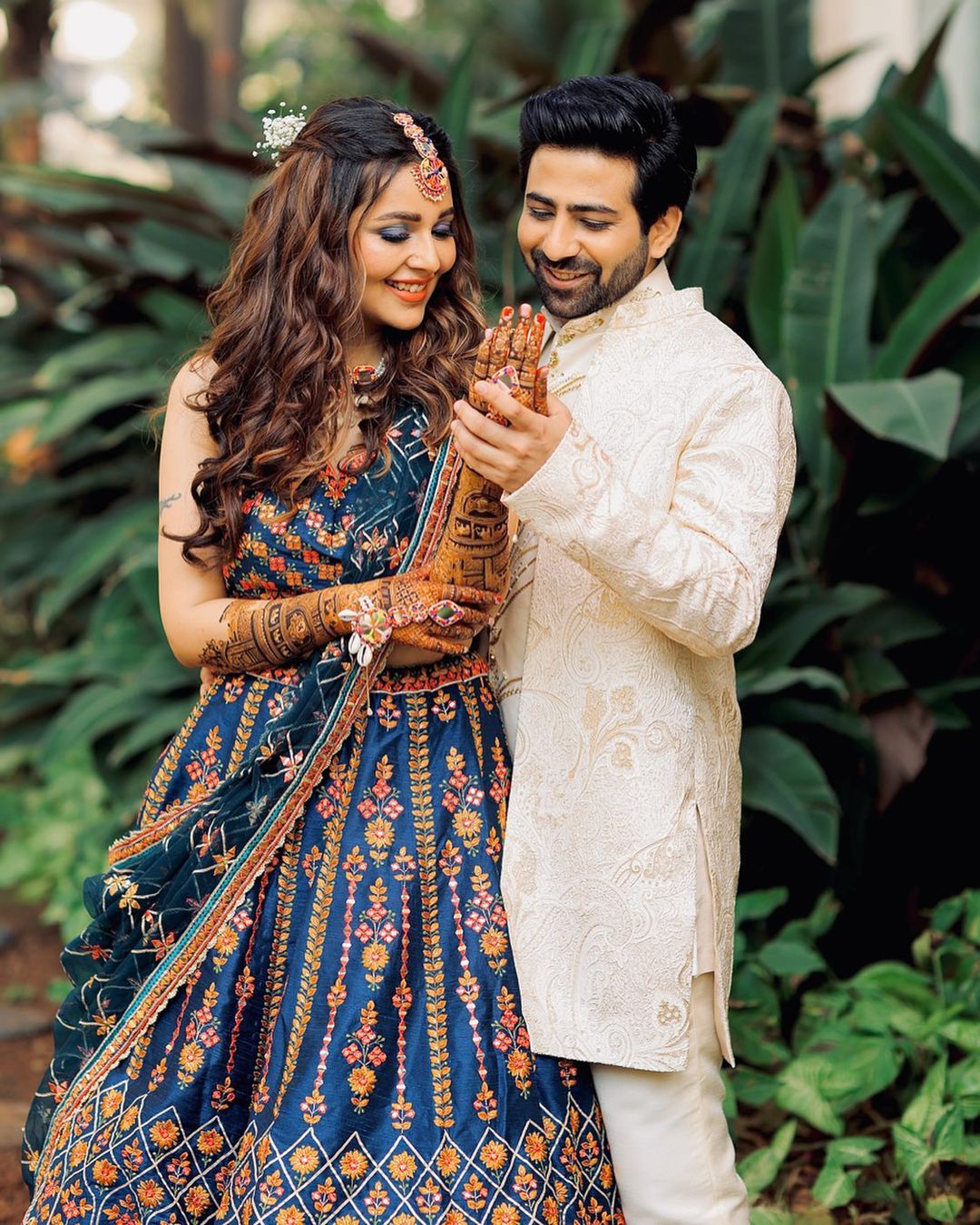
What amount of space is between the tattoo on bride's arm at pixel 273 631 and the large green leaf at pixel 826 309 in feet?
6.28

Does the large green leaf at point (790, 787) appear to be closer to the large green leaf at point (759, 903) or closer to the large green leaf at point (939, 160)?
the large green leaf at point (759, 903)

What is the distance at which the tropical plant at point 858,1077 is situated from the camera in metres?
2.80

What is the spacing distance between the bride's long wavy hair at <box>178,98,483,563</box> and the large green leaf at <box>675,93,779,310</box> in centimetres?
196

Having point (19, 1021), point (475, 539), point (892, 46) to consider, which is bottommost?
point (19, 1021)

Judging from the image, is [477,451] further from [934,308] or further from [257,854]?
[934,308]

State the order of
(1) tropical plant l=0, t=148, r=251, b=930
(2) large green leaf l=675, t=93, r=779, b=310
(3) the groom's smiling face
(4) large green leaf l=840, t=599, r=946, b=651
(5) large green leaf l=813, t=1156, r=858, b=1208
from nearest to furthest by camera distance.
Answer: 1. (3) the groom's smiling face
2. (5) large green leaf l=813, t=1156, r=858, b=1208
3. (4) large green leaf l=840, t=599, r=946, b=651
4. (2) large green leaf l=675, t=93, r=779, b=310
5. (1) tropical plant l=0, t=148, r=251, b=930

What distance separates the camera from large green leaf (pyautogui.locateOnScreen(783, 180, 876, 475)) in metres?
3.73

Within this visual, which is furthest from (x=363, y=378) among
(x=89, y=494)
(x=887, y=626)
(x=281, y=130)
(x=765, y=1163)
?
(x=89, y=494)

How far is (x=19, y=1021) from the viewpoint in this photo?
4.25 m

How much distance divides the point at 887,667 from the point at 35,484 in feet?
11.9

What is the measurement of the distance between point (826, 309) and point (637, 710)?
2026 mm

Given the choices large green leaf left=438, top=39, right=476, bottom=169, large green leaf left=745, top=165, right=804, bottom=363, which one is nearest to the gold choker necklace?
large green leaf left=745, top=165, right=804, bottom=363

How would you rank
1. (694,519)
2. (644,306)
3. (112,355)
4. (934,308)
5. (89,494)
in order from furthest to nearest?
(89,494) → (112,355) → (934,308) → (644,306) → (694,519)

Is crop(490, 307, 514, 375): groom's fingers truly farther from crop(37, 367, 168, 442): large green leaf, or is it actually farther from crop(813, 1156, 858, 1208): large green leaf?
crop(37, 367, 168, 442): large green leaf
